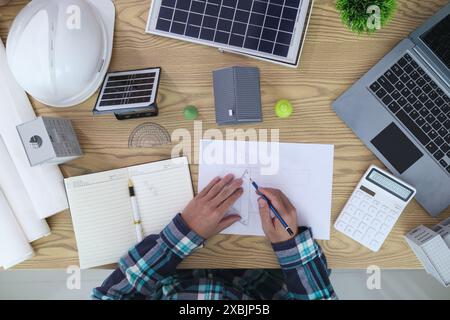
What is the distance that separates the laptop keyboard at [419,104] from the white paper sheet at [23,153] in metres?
0.83

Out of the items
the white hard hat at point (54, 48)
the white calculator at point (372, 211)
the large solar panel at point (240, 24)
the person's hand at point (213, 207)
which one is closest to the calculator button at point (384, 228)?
the white calculator at point (372, 211)

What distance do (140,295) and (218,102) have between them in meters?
0.54

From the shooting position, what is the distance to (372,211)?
855mm

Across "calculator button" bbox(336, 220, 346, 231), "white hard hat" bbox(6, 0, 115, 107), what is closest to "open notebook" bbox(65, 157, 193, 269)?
"white hard hat" bbox(6, 0, 115, 107)

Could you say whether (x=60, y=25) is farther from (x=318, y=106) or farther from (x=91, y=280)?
(x=91, y=280)

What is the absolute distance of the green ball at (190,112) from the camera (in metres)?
0.86

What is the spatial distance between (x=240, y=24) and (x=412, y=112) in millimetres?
460

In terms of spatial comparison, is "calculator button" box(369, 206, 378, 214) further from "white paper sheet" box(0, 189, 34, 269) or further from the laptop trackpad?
"white paper sheet" box(0, 189, 34, 269)

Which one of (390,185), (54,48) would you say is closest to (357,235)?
(390,185)

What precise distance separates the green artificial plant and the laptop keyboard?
13 centimetres

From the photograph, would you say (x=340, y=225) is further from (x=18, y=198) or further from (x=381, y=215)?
(x=18, y=198)

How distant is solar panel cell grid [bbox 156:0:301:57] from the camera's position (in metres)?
0.82

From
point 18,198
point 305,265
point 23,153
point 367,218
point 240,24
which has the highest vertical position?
point 240,24
